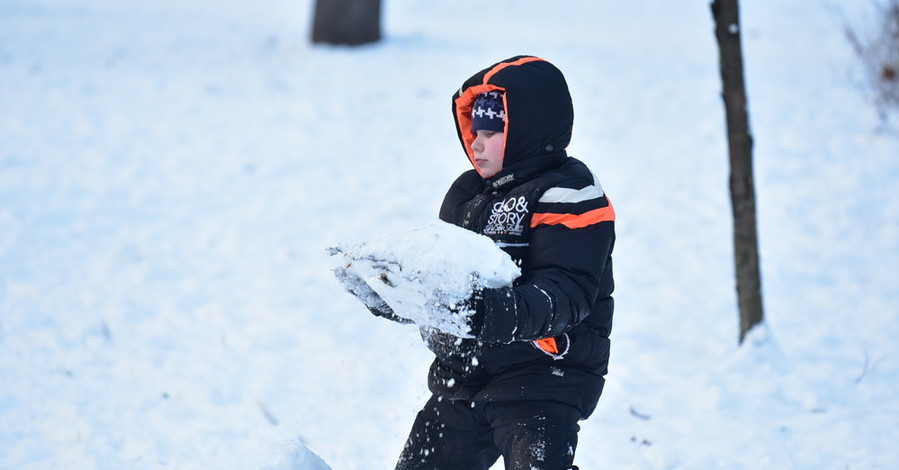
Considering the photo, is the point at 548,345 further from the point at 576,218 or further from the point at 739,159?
the point at 739,159

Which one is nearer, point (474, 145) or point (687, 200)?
point (474, 145)

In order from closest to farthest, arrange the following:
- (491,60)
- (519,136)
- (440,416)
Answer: (519,136) < (440,416) < (491,60)

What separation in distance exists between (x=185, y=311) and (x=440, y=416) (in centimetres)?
294

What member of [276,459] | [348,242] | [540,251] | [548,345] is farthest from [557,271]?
[348,242]

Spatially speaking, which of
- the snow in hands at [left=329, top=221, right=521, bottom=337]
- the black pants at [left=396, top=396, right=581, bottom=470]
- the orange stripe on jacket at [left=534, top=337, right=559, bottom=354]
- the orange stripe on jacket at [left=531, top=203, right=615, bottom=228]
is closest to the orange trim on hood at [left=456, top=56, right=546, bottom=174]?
the orange stripe on jacket at [left=531, top=203, right=615, bottom=228]

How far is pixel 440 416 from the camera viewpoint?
2.66m

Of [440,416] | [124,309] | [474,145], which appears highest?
[474,145]

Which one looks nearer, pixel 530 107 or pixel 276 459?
pixel 530 107

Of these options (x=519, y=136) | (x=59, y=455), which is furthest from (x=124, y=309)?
(x=519, y=136)

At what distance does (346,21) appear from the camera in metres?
10.4

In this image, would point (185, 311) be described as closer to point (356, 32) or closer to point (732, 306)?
point (732, 306)

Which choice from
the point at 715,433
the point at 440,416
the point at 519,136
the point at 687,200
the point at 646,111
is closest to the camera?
the point at 519,136

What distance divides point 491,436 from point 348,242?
5.65ft

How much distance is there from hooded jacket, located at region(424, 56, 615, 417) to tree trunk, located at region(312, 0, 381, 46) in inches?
321
